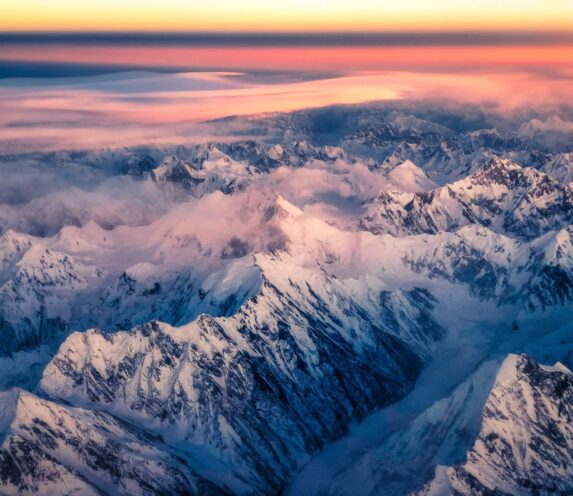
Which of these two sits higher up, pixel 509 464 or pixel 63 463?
pixel 63 463

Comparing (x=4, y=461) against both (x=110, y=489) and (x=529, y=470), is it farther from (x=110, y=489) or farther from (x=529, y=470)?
(x=529, y=470)

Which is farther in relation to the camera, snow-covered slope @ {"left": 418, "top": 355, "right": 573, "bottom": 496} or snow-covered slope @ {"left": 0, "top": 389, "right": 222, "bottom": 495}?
snow-covered slope @ {"left": 0, "top": 389, "right": 222, "bottom": 495}

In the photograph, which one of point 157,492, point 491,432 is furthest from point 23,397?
point 491,432

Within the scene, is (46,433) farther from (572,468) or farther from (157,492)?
(572,468)

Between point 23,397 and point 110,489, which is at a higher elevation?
point 23,397

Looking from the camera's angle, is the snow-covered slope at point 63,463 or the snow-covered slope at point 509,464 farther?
the snow-covered slope at point 63,463

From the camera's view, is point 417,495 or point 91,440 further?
point 91,440

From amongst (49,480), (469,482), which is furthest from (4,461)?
(469,482)

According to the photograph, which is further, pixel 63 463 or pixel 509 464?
pixel 509 464

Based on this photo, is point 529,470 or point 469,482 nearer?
point 469,482
